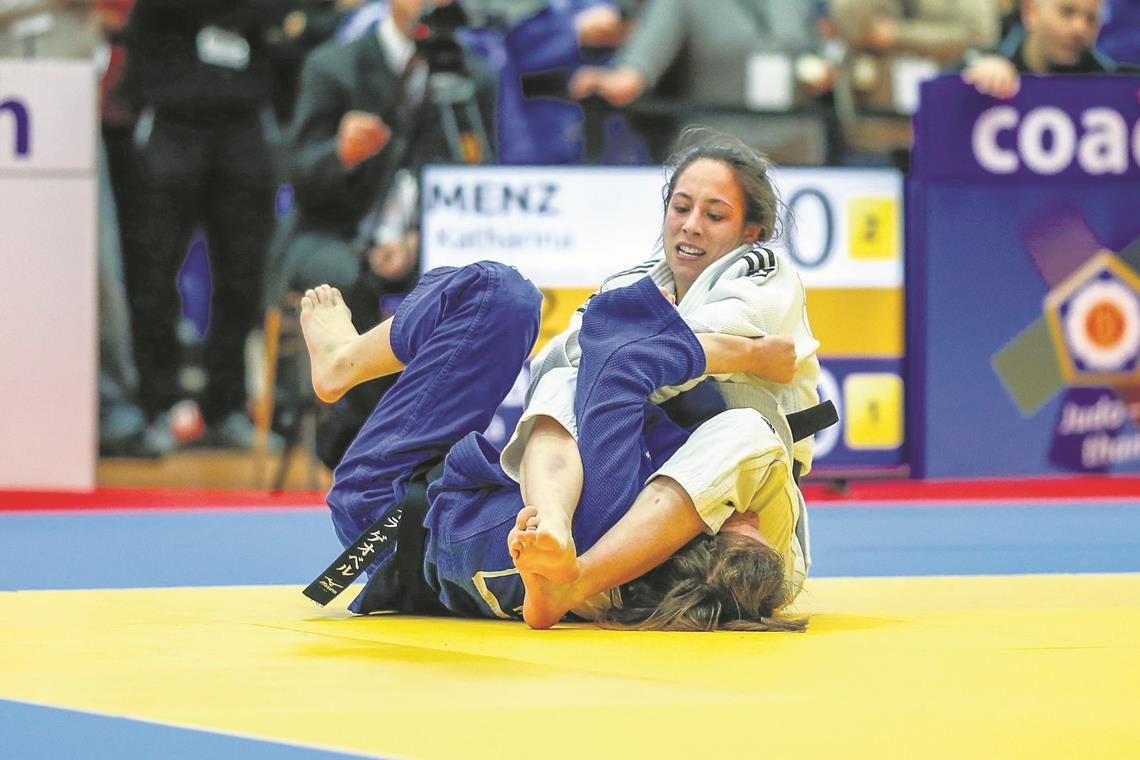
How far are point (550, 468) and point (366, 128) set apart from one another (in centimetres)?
373

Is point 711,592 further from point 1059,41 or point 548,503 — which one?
point 1059,41

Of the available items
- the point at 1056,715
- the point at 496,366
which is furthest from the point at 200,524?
the point at 1056,715

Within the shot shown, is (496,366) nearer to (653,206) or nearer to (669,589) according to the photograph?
(669,589)

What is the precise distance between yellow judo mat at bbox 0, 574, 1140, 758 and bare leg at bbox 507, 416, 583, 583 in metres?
0.15

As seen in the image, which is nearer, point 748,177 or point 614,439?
point 614,439

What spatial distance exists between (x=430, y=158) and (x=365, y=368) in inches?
135

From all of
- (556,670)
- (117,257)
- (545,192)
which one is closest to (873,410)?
(545,192)

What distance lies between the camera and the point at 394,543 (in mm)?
3586

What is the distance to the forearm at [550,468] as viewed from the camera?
3268 millimetres

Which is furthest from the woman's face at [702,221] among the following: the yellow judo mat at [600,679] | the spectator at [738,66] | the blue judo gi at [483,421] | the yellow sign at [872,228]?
the spectator at [738,66]

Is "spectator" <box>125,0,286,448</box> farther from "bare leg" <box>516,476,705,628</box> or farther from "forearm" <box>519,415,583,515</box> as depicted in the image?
"bare leg" <box>516,476,705,628</box>

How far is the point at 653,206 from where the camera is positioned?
659 centimetres

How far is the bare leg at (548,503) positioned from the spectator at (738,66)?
3.96 metres

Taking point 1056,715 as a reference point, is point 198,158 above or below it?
above
